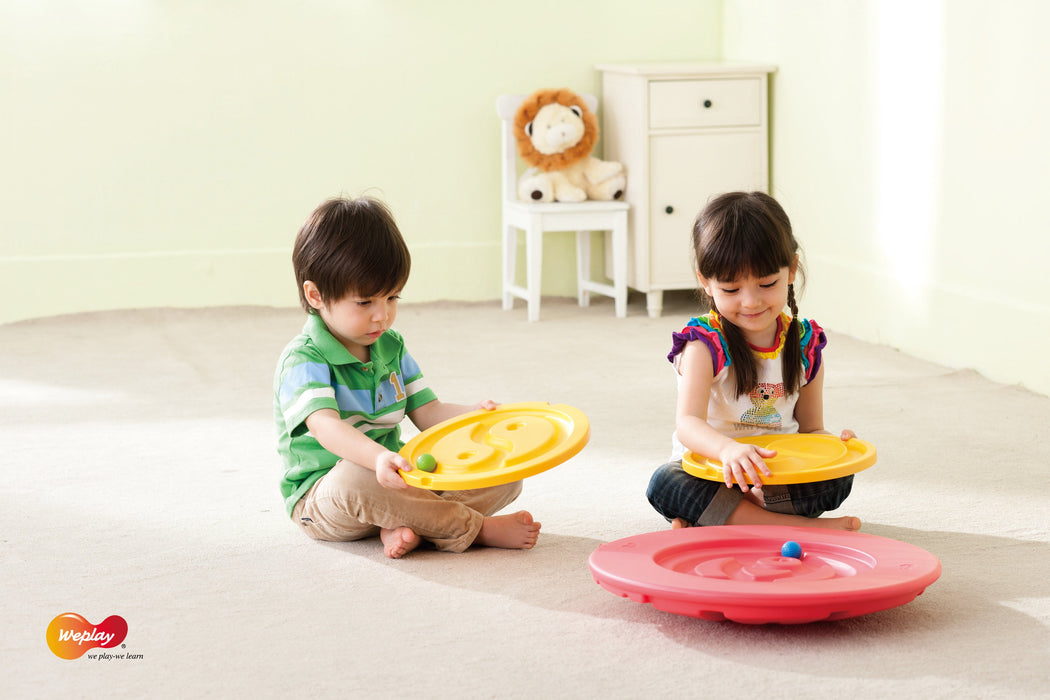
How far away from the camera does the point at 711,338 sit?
164 cm

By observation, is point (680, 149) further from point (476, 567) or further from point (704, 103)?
point (476, 567)

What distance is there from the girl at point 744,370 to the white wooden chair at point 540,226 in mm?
1923

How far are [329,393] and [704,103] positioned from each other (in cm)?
232

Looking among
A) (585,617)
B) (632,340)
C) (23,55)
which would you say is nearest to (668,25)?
(632,340)

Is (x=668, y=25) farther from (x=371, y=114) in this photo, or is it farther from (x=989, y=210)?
(x=989, y=210)

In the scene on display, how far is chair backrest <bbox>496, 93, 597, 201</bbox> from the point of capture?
12.5 ft

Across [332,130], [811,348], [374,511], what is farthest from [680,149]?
[374,511]

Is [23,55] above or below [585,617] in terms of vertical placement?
above

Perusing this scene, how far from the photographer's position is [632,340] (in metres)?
3.31

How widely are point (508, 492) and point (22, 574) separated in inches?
25.5

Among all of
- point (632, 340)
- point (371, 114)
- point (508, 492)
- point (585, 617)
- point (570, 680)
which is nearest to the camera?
point (570, 680)

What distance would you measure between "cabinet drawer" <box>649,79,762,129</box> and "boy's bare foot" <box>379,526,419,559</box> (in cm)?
226

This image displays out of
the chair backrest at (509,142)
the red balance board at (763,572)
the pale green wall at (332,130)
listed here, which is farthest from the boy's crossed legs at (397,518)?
the chair backrest at (509,142)

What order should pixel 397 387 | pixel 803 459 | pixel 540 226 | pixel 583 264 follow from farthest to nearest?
pixel 583 264, pixel 540 226, pixel 397 387, pixel 803 459
